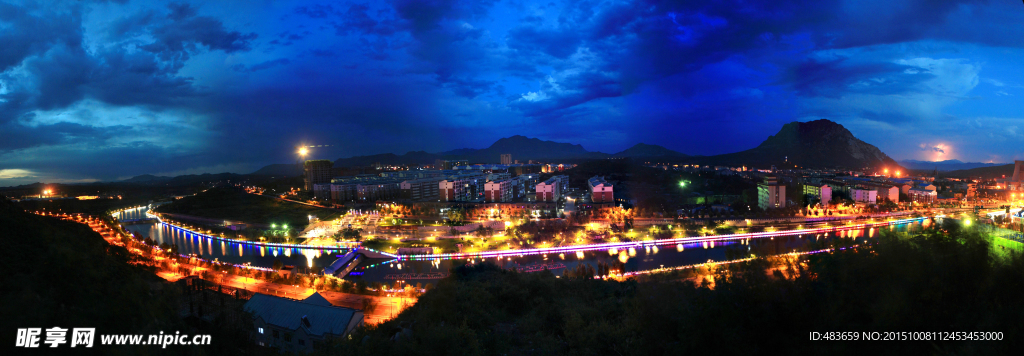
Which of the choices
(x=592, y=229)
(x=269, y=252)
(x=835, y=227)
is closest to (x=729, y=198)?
(x=835, y=227)

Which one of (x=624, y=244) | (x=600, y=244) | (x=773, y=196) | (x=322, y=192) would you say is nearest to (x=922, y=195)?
(x=773, y=196)

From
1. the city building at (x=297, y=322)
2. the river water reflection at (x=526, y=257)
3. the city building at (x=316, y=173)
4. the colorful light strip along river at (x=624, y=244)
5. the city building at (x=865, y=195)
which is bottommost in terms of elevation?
the river water reflection at (x=526, y=257)

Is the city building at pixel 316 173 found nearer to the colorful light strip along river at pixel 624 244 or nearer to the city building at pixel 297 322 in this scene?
the colorful light strip along river at pixel 624 244

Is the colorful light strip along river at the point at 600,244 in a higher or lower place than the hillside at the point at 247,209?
lower

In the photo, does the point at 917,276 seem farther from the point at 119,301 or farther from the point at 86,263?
the point at 86,263

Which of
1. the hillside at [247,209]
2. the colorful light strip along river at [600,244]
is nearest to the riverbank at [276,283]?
the colorful light strip along river at [600,244]

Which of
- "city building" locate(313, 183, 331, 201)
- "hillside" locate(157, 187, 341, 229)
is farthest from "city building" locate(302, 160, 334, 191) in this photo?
"city building" locate(313, 183, 331, 201)
